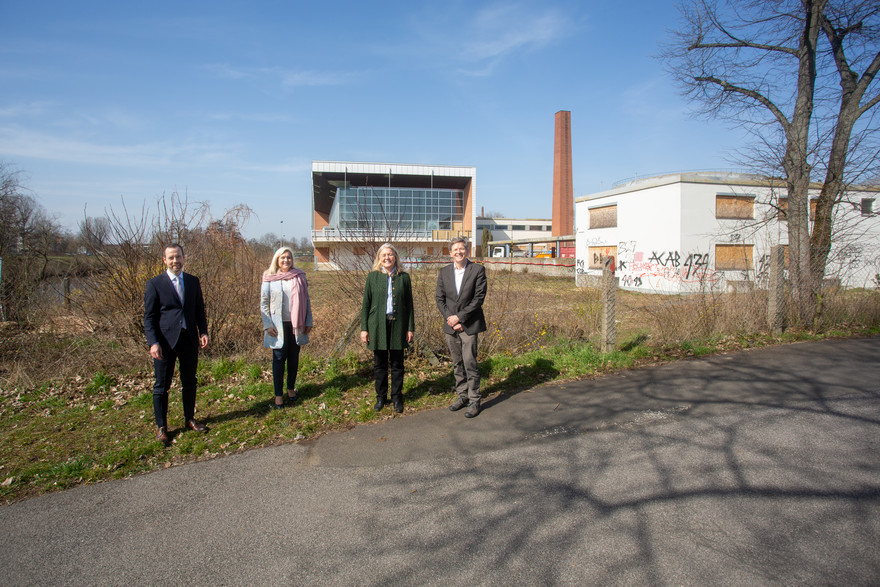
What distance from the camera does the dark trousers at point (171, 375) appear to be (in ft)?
16.0

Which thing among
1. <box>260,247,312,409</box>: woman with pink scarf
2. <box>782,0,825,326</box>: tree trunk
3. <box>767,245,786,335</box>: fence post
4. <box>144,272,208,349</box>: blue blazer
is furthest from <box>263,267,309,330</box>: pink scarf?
<box>782,0,825,326</box>: tree trunk

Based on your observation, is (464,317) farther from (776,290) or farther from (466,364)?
(776,290)

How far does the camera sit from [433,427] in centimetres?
504

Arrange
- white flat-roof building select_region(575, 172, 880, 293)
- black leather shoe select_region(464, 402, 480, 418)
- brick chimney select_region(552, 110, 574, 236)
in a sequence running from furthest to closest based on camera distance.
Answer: brick chimney select_region(552, 110, 574, 236) → white flat-roof building select_region(575, 172, 880, 293) → black leather shoe select_region(464, 402, 480, 418)

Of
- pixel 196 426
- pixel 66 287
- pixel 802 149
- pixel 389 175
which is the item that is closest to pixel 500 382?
pixel 196 426

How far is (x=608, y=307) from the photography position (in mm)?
7320

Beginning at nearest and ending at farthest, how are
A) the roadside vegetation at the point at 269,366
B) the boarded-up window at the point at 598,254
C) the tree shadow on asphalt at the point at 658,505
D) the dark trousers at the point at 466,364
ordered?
the tree shadow on asphalt at the point at 658,505
the roadside vegetation at the point at 269,366
the dark trousers at the point at 466,364
the boarded-up window at the point at 598,254

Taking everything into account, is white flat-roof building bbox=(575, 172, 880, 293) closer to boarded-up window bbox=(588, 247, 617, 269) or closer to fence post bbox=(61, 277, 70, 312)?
boarded-up window bbox=(588, 247, 617, 269)

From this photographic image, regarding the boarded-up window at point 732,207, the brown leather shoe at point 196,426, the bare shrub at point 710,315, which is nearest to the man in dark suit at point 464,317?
the brown leather shoe at point 196,426

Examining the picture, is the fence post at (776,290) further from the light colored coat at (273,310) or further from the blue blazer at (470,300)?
the light colored coat at (273,310)

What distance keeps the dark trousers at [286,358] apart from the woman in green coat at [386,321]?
93 cm

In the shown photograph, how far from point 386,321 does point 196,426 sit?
2.27 meters

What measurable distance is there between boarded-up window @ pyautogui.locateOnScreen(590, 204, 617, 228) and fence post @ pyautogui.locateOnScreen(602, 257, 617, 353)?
22.6 m

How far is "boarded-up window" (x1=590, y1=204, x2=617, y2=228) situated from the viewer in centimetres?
2849
